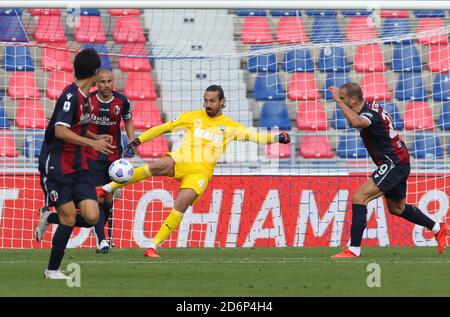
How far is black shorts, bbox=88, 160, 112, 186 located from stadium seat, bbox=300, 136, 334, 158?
173 inches

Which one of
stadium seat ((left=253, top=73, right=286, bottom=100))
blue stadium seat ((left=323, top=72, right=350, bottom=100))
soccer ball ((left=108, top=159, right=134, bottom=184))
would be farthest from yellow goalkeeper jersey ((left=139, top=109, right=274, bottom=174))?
stadium seat ((left=253, top=73, right=286, bottom=100))

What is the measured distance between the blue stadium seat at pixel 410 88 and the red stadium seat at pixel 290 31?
6.50 feet

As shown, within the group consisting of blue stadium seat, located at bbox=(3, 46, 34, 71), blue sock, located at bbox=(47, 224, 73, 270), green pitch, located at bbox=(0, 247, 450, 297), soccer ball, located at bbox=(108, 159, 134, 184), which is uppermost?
blue stadium seat, located at bbox=(3, 46, 34, 71)

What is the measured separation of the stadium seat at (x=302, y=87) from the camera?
1833cm

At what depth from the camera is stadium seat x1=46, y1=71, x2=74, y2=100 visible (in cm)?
1759

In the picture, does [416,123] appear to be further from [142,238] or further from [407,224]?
[142,238]

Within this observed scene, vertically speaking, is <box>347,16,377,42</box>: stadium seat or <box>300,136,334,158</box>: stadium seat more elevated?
<box>347,16,377,42</box>: stadium seat

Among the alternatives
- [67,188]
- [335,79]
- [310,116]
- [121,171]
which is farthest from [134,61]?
[67,188]

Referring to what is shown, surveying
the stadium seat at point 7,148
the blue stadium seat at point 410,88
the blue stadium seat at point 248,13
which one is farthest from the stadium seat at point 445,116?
the stadium seat at point 7,148

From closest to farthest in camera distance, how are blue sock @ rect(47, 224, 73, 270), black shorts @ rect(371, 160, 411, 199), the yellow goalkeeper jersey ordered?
blue sock @ rect(47, 224, 73, 270) → black shorts @ rect(371, 160, 411, 199) → the yellow goalkeeper jersey

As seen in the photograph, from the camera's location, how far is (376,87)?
738 inches

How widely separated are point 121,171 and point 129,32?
626cm

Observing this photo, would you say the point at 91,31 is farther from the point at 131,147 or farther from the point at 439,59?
the point at 439,59

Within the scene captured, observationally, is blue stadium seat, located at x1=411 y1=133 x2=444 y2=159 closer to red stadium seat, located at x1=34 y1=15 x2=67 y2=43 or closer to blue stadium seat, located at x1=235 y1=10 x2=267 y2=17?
blue stadium seat, located at x1=235 y1=10 x2=267 y2=17
